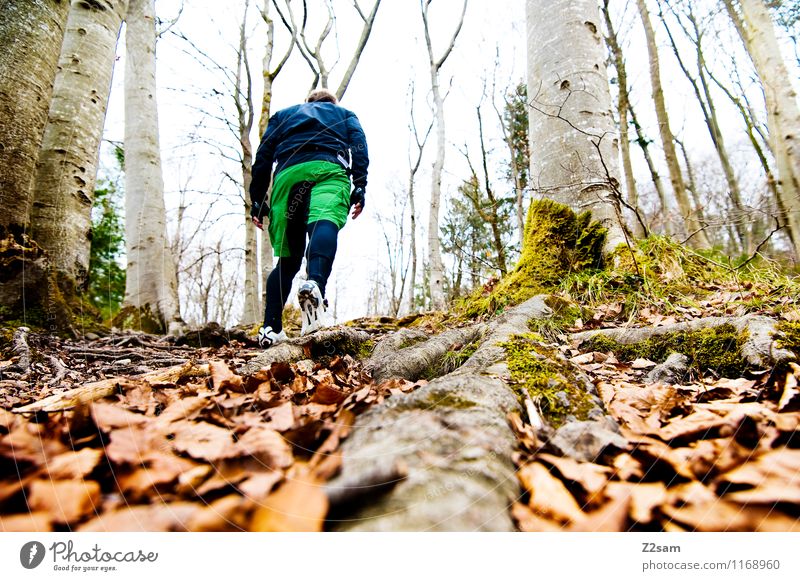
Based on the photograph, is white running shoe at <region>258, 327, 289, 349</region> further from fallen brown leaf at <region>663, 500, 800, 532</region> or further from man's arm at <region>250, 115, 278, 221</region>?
fallen brown leaf at <region>663, 500, 800, 532</region>

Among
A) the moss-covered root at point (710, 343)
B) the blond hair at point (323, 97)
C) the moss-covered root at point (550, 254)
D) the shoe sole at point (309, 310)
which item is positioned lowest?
the moss-covered root at point (710, 343)

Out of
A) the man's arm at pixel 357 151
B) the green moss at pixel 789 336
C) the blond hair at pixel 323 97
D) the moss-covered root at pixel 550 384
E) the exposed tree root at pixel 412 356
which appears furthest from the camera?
the blond hair at pixel 323 97

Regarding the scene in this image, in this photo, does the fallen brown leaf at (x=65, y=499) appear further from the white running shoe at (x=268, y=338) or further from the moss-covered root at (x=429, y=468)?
the white running shoe at (x=268, y=338)

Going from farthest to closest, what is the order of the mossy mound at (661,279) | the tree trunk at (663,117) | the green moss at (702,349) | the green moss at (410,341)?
the tree trunk at (663,117)
the mossy mound at (661,279)
the green moss at (410,341)
the green moss at (702,349)

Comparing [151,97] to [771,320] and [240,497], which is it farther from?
[771,320]

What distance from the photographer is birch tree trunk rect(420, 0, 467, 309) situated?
8477 millimetres

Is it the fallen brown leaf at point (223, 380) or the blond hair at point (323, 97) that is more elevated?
the blond hair at point (323, 97)

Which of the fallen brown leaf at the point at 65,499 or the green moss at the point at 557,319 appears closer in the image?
the fallen brown leaf at the point at 65,499

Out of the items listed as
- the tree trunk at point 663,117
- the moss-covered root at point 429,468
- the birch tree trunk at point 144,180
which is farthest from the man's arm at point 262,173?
the tree trunk at point 663,117

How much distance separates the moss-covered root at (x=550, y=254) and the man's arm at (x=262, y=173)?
203cm

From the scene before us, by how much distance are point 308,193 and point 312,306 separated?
857 mm

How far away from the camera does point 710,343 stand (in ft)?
4.80
